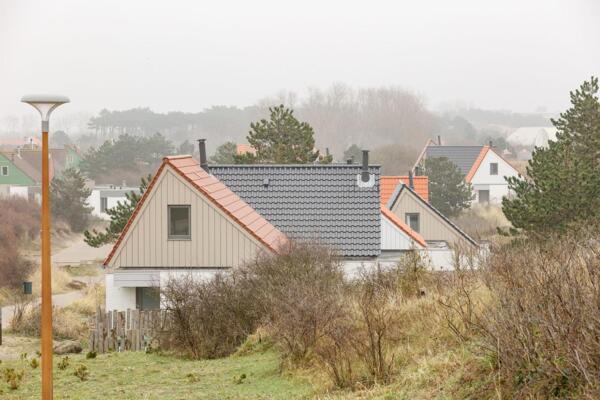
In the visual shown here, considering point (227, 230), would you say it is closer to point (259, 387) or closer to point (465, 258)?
point (465, 258)

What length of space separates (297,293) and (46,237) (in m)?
3.95

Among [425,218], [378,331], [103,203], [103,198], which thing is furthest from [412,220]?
[103,203]

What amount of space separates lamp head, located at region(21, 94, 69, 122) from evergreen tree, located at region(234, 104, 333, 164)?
27220mm

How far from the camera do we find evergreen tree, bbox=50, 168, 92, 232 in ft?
207

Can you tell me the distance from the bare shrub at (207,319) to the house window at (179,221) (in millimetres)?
5794

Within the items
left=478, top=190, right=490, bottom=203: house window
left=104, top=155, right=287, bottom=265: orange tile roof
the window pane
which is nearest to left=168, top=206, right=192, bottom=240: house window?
the window pane

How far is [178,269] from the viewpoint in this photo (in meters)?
22.0

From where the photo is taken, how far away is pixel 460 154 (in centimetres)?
8350

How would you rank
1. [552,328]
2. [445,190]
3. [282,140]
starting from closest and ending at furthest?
[552,328]
[282,140]
[445,190]

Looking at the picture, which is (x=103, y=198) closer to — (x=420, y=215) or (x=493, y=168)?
(x=493, y=168)

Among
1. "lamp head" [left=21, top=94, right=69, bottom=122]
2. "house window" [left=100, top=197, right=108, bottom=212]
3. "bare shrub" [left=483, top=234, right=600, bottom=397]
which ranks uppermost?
"lamp head" [left=21, top=94, right=69, bottom=122]

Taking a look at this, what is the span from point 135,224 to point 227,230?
2276 millimetres

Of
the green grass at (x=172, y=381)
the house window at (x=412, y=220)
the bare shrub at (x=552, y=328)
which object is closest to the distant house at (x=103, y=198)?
the house window at (x=412, y=220)

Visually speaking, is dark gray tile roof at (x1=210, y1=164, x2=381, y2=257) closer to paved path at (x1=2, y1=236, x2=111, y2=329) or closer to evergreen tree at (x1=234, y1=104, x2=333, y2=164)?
paved path at (x1=2, y1=236, x2=111, y2=329)
